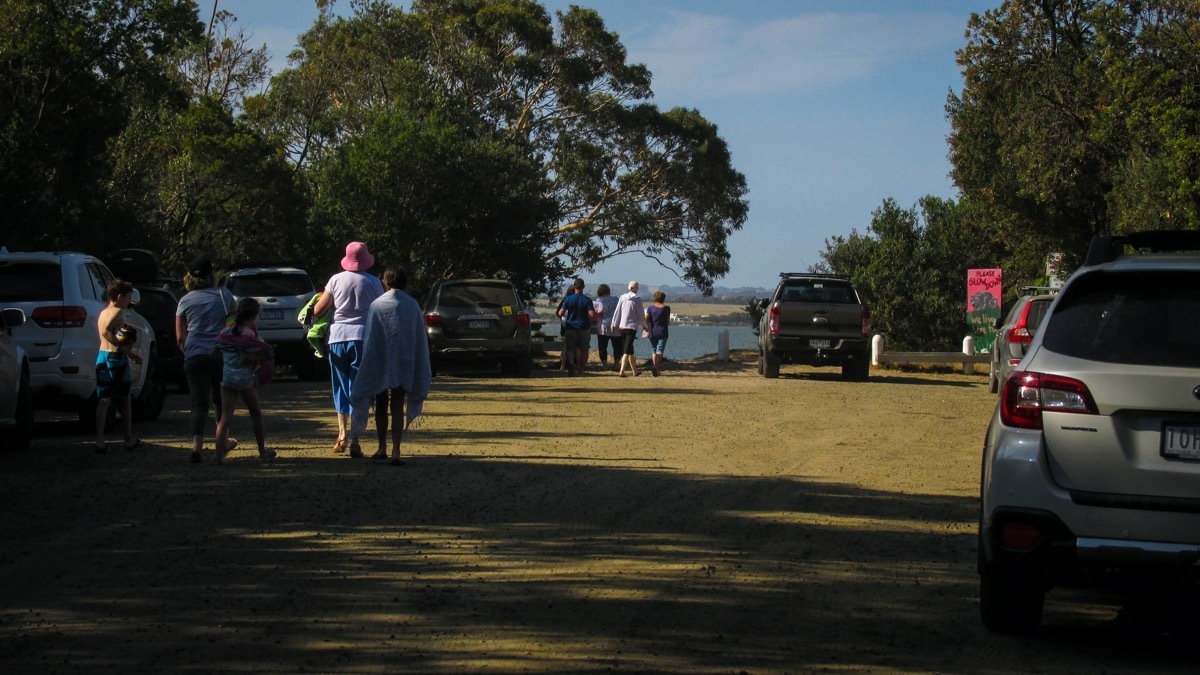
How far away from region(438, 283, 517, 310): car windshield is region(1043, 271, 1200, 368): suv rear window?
1938cm

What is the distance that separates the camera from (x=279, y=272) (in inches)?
927

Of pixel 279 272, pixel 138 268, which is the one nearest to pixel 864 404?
pixel 279 272

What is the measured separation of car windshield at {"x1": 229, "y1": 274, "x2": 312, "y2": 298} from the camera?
2331cm

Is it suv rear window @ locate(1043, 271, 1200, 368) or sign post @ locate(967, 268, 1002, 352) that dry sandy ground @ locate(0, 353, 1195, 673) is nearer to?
suv rear window @ locate(1043, 271, 1200, 368)

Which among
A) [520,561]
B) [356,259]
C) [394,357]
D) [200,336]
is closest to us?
[520,561]

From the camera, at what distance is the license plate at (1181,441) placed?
5555mm

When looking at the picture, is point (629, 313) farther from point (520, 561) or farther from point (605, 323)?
point (520, 561)

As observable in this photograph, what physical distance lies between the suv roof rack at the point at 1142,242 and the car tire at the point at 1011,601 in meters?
1.46

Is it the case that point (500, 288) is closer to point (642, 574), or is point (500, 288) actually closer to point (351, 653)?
point (642, 574)

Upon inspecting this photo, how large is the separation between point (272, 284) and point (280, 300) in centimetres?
37

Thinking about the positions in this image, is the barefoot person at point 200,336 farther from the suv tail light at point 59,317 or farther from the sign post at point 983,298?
the sign post at point 983,298

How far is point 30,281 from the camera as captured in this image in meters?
14.0

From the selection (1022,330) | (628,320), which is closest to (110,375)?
(1022,330)

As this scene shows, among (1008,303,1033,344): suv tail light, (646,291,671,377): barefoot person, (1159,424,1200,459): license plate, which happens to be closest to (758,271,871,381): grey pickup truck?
(646,291,671,377): barefoot person
